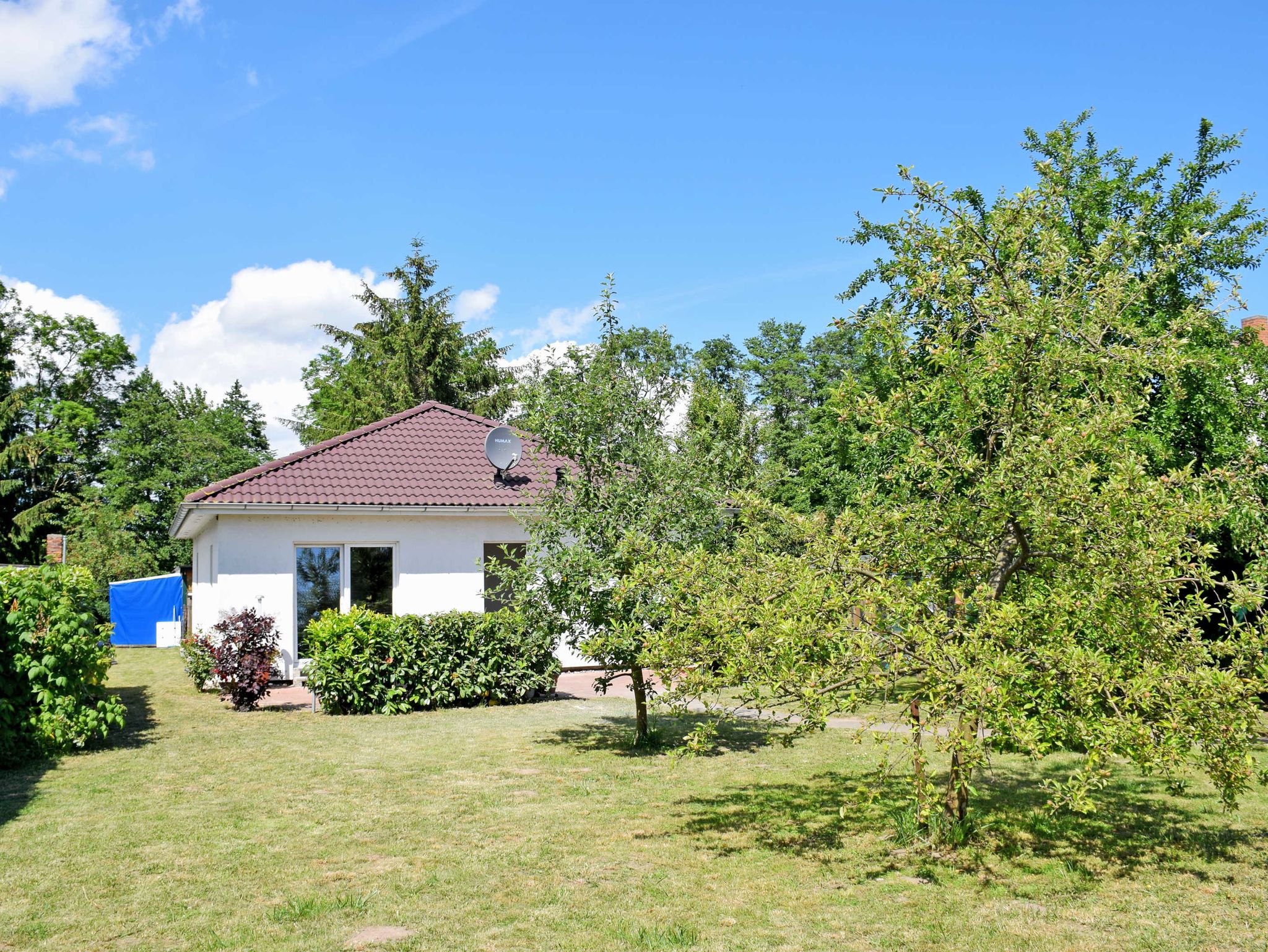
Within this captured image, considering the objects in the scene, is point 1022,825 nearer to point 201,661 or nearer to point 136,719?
point 136,719

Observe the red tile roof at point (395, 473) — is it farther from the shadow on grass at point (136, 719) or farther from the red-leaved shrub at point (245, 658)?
the shadow on grass at point (136, 719)

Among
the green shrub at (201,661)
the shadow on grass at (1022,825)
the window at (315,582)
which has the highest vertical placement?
the window at (315,582)

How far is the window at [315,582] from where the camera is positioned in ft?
53.6

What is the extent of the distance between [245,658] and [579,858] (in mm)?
8675

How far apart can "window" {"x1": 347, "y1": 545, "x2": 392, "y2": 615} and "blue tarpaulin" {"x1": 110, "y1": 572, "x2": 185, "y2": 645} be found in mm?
15681

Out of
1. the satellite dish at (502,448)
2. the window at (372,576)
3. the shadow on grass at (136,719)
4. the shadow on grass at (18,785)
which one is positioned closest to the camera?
the shadow on grass at (18,785)

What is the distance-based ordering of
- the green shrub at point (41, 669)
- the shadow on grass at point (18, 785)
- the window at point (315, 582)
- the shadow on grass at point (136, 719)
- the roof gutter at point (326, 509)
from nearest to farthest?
the shadow on grass at point (18, 785), the green shrub at point (41, 669), the shadow on grass at point (136, 719), the roof gutter at point (326, 509), the window at point (315, 582)

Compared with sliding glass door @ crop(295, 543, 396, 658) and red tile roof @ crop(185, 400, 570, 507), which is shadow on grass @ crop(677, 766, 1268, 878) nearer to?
red tile roof @ crop(185, 400, 570, 507)

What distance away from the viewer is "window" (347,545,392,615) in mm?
16812

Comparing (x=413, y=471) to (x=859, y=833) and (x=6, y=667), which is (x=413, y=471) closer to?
(x=6, y=667)

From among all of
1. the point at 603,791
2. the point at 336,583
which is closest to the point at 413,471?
the point at 336,583

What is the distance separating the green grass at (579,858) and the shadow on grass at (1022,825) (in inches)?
1.3

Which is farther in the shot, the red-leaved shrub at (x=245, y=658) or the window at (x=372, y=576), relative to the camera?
the window at (x=372, y=576)

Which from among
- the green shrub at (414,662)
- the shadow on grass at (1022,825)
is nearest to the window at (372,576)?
the green shrub at (414,662)
